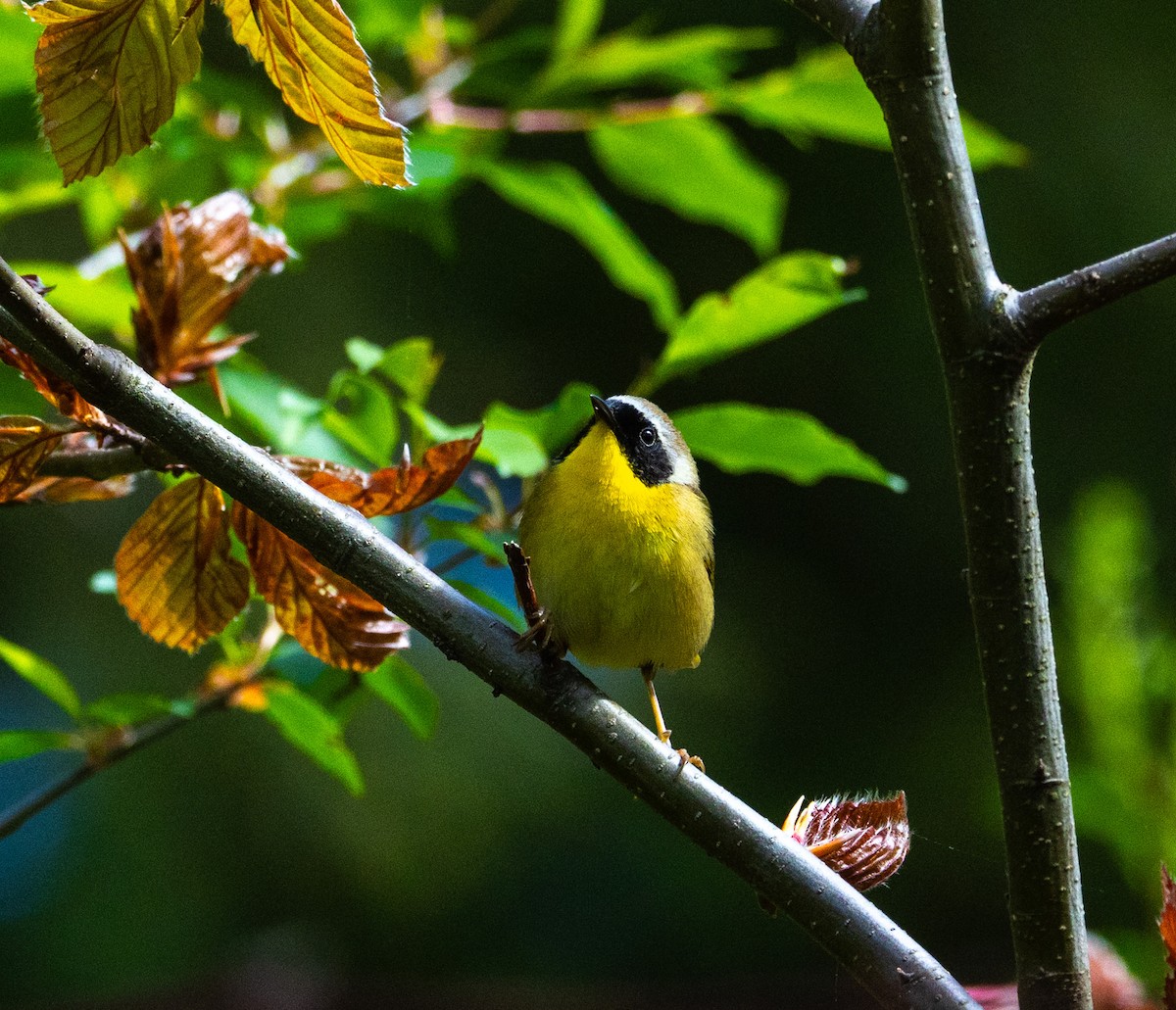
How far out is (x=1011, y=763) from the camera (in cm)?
83

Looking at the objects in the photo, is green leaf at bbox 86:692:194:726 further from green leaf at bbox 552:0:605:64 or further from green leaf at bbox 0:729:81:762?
green leaf at bbox 552:0:605:64

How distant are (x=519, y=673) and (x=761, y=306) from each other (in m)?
0.62

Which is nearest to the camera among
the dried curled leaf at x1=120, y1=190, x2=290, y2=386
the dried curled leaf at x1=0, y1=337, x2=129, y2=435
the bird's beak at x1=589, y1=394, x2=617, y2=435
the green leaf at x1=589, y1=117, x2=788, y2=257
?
the dried curled leaf at x1=0, y1=337, x2=129, y2=435

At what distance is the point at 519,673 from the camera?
878 millimetres

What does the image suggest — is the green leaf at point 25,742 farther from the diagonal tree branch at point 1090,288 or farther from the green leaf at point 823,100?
the green leaf at point 823,100

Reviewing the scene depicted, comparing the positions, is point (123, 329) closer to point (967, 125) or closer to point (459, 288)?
point (967, 125)

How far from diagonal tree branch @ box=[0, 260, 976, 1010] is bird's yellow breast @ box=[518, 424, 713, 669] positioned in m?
0.63

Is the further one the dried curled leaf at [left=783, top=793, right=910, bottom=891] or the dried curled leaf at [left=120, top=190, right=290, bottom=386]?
the dried curled leaf at [left=120, top=190, right=290, bottom=386]

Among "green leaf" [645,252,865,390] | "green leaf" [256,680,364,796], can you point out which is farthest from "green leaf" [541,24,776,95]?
"green leaf" [256,680,364,796]

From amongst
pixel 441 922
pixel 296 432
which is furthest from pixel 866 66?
pixel 441 922

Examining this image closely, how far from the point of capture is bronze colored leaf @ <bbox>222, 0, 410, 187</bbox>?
74 cm

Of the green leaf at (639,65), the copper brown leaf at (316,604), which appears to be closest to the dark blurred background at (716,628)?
the green leaf at (639,65)

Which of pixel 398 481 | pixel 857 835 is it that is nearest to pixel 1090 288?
pixel 857 835

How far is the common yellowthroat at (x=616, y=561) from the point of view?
1.56 metres
